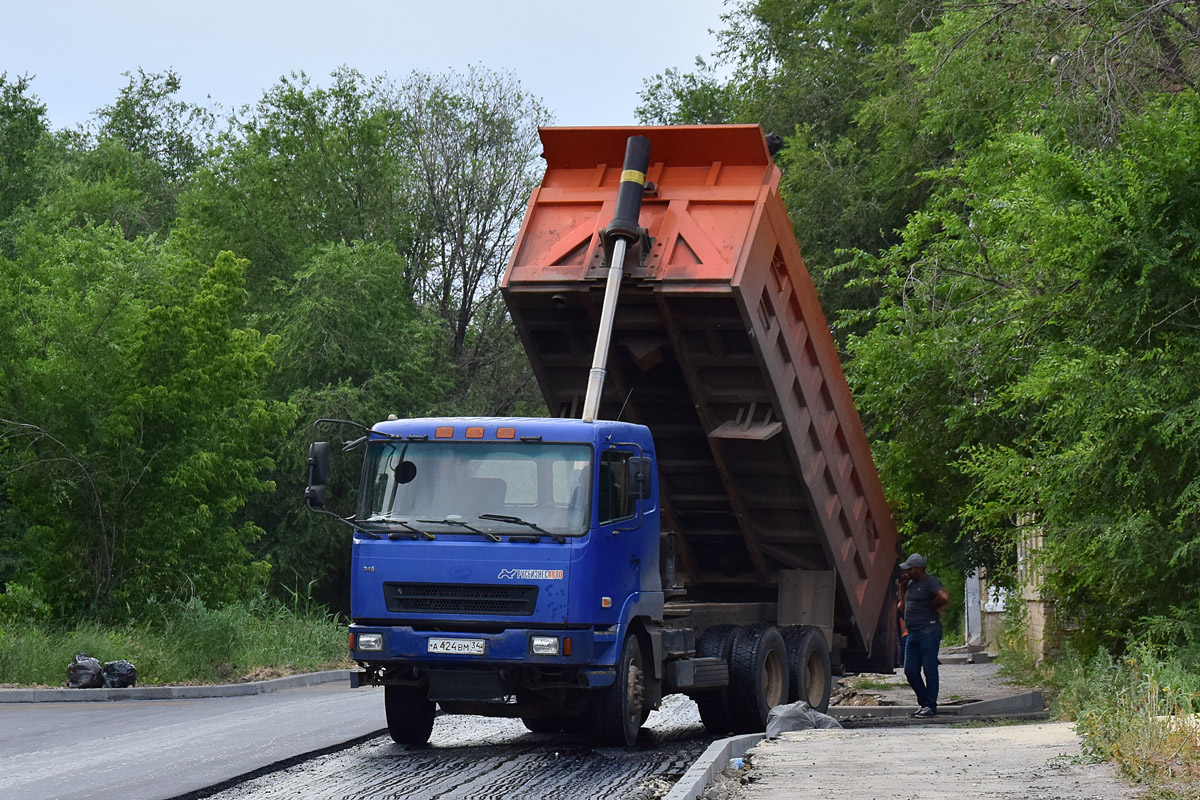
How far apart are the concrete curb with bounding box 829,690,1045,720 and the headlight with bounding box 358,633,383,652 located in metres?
6.29

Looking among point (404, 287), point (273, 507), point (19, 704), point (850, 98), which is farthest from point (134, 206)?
point (19, 704)

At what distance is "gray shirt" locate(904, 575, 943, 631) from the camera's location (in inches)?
623

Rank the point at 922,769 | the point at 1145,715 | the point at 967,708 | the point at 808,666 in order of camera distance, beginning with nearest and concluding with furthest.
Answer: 1. the point at 1145,715
2. the point at 922,769
3. the point at 808,666
4. the point at 967,708

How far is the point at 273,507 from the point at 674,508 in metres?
29.4

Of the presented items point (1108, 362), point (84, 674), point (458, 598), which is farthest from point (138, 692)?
point (1108, 362)

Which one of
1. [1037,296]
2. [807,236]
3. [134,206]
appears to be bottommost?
[1037,296]

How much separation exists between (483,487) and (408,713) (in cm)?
216

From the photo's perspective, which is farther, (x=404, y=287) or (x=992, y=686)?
(x=404, y=287)

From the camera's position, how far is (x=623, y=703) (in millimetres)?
11672

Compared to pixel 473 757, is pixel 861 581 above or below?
above

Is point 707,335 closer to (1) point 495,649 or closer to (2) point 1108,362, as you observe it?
(1) point 495,649

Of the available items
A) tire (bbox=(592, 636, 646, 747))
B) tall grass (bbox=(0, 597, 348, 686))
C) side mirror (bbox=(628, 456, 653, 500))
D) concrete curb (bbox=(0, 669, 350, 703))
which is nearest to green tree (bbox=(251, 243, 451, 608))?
tall grass (bbox=(0, 597, 348, 686))

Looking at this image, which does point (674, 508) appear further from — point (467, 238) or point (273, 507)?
point (467, 238)

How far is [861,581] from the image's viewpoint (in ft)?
49.8
